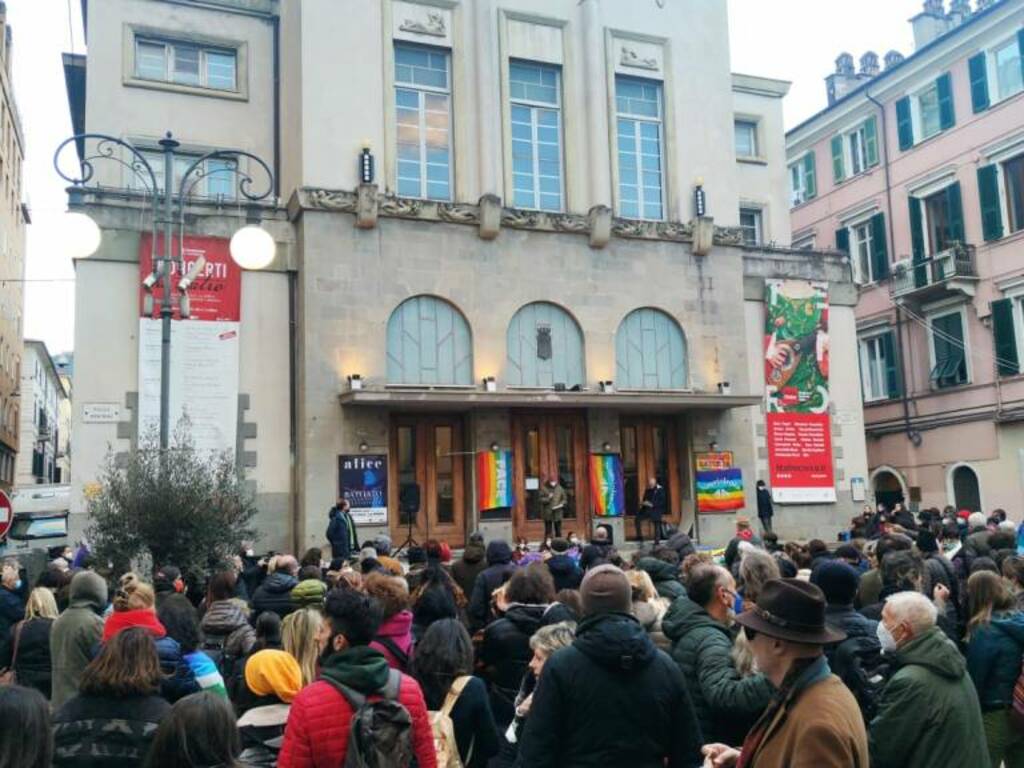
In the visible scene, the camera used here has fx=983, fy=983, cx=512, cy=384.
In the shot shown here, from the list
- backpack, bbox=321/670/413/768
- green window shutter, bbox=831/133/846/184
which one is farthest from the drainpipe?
backpack, bbox=321/670/413/768

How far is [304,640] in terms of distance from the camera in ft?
18.8

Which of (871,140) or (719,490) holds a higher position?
(871,140)

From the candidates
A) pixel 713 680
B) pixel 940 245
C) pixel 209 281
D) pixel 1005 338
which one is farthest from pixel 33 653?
pixel 940 245

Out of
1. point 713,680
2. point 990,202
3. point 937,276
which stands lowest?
point 713,680

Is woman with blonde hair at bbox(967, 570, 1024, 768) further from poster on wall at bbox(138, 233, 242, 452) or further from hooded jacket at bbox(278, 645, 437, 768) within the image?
poster on wall at bbox(138, 233, 242, 452)

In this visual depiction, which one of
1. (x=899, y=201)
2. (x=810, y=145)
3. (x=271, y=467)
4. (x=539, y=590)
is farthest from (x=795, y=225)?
(x=539, y=590)

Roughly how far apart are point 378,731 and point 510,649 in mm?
2595

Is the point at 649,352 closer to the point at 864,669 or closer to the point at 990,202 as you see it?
the point at 990,202

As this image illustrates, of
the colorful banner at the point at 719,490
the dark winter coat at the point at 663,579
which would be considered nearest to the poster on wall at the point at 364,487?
the colorful banner at the point at 719,490

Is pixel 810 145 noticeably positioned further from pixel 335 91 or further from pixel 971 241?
pixel 335 91

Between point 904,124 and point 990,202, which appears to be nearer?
point 990,202

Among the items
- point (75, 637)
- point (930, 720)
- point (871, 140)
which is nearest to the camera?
point (930, 720)

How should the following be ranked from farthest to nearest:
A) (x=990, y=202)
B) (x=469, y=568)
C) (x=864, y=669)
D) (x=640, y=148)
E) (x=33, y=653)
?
(x=990, y=202), (x=640, y=148), (x=469, y=568), (x=33, y=653), (x=864, y=669)

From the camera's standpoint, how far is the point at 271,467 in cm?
2161
